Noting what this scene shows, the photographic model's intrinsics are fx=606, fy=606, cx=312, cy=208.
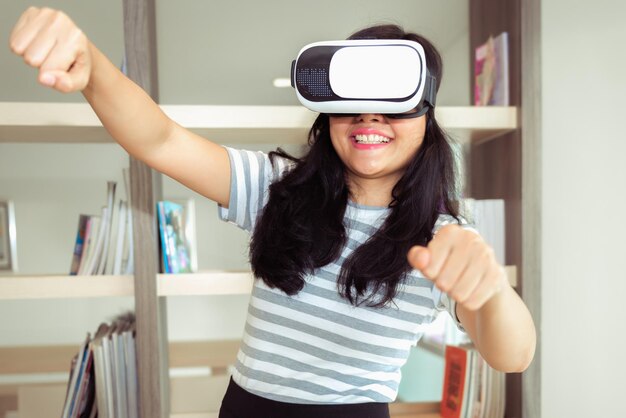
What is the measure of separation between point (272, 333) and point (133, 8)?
2.65 feet

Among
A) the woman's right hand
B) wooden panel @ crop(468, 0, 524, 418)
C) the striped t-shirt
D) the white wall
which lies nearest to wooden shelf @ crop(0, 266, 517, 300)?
the striped t-shirt

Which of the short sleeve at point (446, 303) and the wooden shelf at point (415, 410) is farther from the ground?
the short sleeve at point (446, 303)

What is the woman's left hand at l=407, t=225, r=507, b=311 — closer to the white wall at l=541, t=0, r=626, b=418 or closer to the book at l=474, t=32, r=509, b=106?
the book at l=474, t=32, r=509, b=106

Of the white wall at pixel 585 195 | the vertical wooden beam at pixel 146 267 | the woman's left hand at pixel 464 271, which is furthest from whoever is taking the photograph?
the white wall at pixel 585 195

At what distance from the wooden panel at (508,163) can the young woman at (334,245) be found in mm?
576

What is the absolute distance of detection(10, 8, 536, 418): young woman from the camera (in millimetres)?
875

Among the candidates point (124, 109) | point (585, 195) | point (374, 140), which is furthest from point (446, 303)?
point (585, 195)

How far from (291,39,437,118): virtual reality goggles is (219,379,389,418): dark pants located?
0.43 meters

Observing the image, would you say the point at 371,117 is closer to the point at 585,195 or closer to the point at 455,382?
the point at 455,382

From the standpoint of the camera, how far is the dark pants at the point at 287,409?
0.87 metres

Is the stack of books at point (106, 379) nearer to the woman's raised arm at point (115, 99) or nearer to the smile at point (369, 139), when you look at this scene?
the woman's raised arm at point (115, 99)

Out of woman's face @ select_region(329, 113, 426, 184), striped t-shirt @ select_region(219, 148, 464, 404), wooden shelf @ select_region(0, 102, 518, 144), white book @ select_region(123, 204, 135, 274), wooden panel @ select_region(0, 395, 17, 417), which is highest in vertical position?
wooden shelf @ select_region(0, 102, 518, 144)

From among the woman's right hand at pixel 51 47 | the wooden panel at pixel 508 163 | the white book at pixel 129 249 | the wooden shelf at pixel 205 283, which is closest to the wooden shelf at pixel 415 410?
the wooden panel at pixel 508 163

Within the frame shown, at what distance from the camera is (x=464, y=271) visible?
596mm
